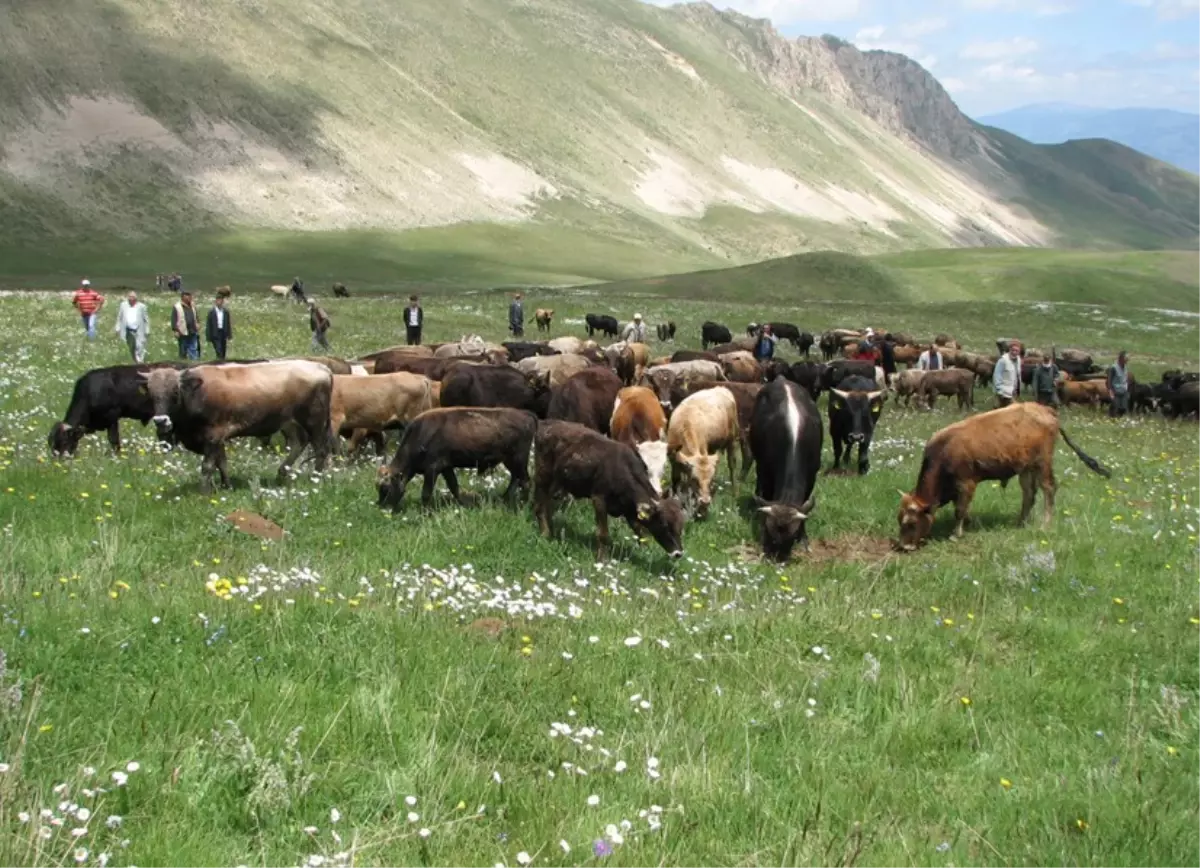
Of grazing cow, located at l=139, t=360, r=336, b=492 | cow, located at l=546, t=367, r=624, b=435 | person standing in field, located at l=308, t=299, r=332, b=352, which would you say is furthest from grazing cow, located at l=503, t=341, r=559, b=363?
grazing cow, located at l=139, t=360, r=336, b=492

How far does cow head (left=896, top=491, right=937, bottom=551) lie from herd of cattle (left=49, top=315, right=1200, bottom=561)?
0.06ft

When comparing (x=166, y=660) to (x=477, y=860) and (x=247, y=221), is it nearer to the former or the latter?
(x=477, y=860)

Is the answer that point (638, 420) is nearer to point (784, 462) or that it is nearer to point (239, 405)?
point (784, 462)

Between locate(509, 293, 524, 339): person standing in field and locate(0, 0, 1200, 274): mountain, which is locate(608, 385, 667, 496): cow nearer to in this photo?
locate(509, 293, 524, 339): person standing in field

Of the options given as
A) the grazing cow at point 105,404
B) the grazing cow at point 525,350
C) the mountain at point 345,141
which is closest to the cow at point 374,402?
the grazing cow at point 105,404

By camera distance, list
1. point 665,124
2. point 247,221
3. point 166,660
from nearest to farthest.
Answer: point 166,660, point 247,221, point 665,124

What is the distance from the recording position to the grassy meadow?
495cm

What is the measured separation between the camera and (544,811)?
5.15 meters

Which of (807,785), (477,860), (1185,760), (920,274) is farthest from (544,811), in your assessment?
(920,274)

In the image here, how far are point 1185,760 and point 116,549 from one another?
8.93m

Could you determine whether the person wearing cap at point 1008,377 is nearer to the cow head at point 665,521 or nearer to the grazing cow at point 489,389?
the grazing cow at point 489,389

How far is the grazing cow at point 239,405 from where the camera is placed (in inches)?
555

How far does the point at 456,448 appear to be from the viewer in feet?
47.0

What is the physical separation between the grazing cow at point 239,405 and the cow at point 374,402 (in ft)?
4.37
